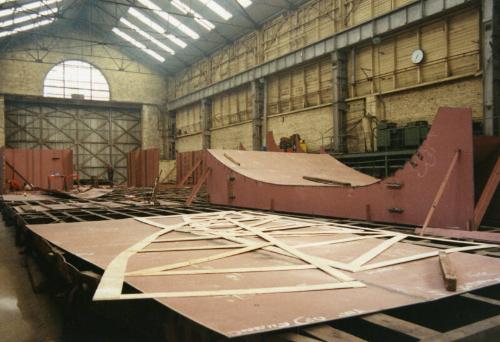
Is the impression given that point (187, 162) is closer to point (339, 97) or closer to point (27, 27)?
point (339, 97)

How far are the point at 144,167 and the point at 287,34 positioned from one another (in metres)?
9.76

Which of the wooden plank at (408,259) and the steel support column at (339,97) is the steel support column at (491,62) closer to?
the steel support column at (339,97)

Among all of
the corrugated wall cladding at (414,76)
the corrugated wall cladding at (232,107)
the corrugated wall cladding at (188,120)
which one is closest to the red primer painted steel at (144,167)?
the corrugated wall cladding at (232,107)

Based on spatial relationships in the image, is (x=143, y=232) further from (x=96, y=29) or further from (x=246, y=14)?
(x=96, y=29)

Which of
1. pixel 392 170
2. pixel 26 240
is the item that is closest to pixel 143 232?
pixel 26 240

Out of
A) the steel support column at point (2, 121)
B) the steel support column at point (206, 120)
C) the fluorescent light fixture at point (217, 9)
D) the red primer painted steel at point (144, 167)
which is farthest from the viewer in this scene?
the steel support column at point (206, 120)

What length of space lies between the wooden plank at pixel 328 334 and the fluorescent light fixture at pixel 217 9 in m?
20.6

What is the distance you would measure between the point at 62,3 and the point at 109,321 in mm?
25078

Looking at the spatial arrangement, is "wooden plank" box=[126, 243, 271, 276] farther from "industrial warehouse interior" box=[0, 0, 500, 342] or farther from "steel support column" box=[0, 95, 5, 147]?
"steel support column" box=[0, 95, 5, 147]

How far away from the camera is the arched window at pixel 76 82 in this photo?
27.6 metres

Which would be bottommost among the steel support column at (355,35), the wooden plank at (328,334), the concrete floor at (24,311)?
the concrete floor at (24,311)

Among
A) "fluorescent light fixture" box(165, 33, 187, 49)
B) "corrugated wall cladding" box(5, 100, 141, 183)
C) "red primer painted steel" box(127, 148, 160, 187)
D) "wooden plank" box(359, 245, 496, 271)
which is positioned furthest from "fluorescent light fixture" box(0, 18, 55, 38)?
"wooden plank" box(359, 245, 496, 271)

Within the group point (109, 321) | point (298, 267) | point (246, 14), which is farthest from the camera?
point (246, 14)

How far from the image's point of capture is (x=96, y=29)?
1136 inches
